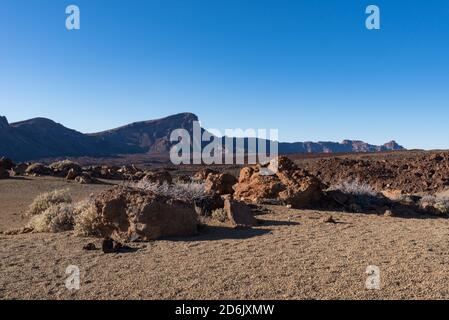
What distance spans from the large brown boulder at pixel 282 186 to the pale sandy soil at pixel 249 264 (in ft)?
8.66

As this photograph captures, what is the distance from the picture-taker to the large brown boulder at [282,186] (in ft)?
41.3

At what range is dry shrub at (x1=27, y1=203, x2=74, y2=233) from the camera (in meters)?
9.78

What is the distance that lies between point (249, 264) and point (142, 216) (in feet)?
9.04

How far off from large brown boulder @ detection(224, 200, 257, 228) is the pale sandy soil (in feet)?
1.06

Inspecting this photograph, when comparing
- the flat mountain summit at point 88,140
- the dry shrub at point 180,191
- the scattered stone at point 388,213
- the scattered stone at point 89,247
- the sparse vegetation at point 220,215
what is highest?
the flat mountain summit at point 88,140

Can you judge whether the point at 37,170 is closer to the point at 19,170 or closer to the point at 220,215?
the point at 19,170

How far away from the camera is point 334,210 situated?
40.8ft

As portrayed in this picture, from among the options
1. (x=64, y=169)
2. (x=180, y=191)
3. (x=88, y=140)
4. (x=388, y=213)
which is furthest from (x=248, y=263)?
(x=88, y=140)

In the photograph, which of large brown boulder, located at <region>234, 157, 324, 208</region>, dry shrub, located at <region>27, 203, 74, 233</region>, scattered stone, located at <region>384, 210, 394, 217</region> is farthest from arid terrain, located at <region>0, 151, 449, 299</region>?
large brown boulder, located at <region>234, 157, 324, 208</region>

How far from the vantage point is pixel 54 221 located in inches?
386

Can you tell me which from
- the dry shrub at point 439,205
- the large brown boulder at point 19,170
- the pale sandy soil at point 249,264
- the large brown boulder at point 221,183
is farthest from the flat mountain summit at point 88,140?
the pale sandy soil at point 249,264

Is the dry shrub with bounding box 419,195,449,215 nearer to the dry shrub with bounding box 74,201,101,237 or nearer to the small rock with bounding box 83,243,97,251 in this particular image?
the dry shrub with bounding box 74,201,101,237

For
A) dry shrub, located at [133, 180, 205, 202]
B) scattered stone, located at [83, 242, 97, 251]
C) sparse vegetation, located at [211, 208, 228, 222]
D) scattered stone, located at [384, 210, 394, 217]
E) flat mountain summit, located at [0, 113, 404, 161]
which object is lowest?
scattered stone, located at [83, 242, 97, 251]

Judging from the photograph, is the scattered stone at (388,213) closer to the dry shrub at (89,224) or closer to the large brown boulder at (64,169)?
the dry shrub at (89,224)
